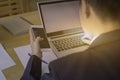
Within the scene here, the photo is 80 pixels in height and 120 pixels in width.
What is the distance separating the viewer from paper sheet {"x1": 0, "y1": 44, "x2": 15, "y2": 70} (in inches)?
45.9

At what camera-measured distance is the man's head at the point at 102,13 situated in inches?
30.4

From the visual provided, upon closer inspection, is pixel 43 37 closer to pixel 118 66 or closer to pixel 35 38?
pixel 35 38

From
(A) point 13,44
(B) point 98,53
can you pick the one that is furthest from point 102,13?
(A) point 13,44

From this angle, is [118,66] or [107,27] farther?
[107,27]

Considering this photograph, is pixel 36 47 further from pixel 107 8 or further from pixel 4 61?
pixel 107 8

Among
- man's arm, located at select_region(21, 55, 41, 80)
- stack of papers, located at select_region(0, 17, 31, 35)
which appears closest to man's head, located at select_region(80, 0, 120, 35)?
man's arm, located at select_region(21, 55, 41, 80)

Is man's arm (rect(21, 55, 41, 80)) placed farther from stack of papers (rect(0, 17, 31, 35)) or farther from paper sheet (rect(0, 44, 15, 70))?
stack of papers (rect(0, 17, 31, 35))

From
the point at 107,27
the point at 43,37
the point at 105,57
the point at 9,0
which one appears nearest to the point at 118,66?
the point at 105,57

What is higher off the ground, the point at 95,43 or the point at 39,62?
the point at 95,43

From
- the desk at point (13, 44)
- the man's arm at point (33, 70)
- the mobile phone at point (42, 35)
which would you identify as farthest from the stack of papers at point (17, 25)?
the man's arm at point (33, 70)

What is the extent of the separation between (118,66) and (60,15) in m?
0.74

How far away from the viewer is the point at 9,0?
2.36m

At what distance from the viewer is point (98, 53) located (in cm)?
72

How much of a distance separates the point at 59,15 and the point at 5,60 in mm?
433
